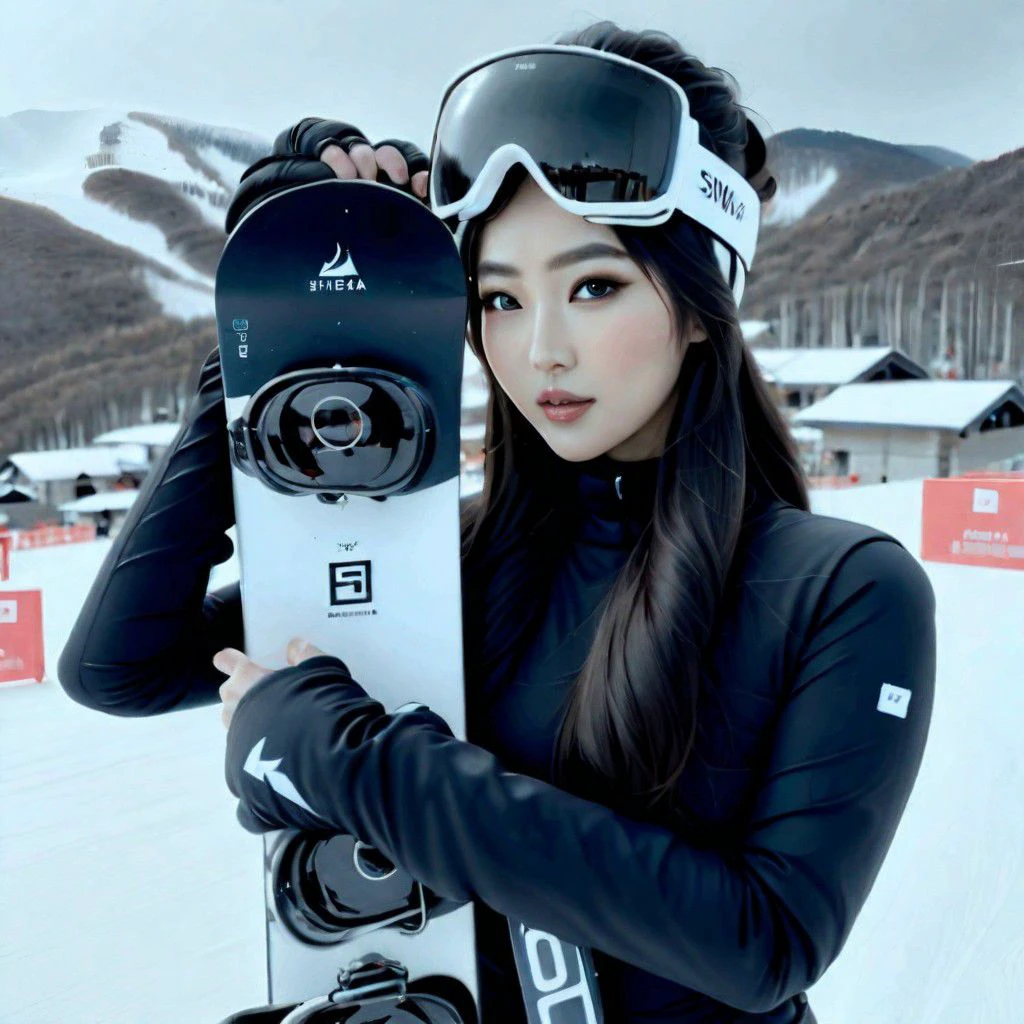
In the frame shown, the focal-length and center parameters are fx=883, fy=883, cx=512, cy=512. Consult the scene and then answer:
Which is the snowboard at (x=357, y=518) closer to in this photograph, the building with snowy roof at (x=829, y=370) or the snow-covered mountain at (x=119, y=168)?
the snow-covered mountain at (x=119, y=168)

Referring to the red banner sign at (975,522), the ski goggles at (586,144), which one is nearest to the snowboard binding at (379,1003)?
the ski goggles at (586,144)

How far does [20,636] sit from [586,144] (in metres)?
3.73

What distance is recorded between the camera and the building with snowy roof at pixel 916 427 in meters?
8.85

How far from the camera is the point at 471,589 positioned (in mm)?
780

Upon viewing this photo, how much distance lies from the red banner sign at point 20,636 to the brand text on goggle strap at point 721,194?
3.65 metres

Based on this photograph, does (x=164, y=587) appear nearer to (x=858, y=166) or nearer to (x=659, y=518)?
(x=659, y=518)

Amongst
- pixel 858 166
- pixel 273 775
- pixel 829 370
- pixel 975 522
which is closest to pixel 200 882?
pixel 273 775

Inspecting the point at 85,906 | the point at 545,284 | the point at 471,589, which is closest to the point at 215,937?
the point at 85,906

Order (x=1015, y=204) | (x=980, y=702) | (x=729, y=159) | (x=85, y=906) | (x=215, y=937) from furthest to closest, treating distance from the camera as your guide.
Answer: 1. (x=1015, y=204)
2. (x=980, y=702)
3. (x=85, y=906)
4. (x=215, y=937)
5. (x=729, y=159)

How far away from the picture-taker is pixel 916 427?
902 centimetres

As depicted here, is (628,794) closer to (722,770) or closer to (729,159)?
(722,770)

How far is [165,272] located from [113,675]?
21.0 ft

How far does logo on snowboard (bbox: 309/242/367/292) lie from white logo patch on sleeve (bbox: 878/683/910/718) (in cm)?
48

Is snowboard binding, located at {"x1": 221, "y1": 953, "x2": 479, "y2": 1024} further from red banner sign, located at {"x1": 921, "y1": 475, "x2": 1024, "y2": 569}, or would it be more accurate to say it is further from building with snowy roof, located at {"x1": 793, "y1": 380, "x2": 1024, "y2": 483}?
building with snowy roof, located at {"x1": 793, "y1": 380, "x2": 1024, "y2": 483}
